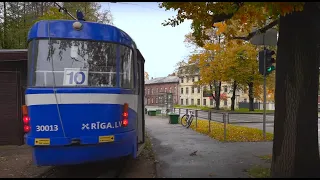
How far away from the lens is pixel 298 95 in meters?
6.30

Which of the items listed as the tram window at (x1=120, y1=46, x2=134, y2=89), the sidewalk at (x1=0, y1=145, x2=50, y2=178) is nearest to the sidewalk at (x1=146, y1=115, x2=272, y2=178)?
the tram window at (x1=120, y1=46, x2=134, y2=89)

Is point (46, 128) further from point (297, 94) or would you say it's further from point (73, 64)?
point (297, 94)

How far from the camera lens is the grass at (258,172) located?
684 cm

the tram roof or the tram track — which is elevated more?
the tram roof

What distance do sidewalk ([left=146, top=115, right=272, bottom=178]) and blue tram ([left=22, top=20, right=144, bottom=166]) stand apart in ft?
5.46

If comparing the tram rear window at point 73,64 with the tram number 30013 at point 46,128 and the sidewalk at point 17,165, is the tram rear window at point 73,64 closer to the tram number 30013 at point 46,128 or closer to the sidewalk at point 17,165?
the tram number 30013 at point 46,128

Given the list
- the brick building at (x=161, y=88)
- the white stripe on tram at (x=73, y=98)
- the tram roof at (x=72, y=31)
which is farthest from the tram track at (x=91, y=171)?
the brick building at (x=161, y=88)

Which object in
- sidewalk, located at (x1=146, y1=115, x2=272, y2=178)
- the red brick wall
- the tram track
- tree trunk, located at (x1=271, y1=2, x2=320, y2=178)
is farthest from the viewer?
the red brick wall

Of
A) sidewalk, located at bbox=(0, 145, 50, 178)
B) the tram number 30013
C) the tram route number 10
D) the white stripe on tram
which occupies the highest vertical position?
the tram route number 10

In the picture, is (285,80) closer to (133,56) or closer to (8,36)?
(133,56)

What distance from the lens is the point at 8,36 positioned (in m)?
23.4

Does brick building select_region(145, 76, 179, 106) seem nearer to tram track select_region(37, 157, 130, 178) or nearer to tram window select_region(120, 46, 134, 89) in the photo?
tram track select_region(37, 157, 130, 178)

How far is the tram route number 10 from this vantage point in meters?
6.34

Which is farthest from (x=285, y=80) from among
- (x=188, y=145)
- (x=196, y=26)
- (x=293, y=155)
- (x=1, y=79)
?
(x=1, y=79)
